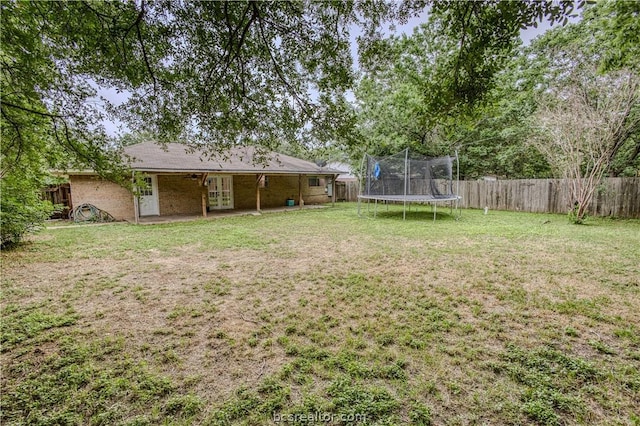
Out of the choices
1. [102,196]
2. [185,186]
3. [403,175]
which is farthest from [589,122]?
[102,196]

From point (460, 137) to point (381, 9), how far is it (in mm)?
14314

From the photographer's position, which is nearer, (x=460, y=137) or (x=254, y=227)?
(x=254, y=227)

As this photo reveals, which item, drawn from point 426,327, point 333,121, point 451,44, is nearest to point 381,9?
point 451,44

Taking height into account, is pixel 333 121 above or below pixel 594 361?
above

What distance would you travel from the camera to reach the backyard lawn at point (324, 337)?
5.88ft

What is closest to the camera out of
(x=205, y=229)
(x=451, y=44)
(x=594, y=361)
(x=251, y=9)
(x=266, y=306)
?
(x=594, y=361)

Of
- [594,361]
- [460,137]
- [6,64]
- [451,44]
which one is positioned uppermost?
[460,137]

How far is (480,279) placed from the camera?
4.04 meters

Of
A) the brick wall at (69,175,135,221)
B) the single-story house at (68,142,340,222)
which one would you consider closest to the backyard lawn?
the single-story house at (68,142,340,222)

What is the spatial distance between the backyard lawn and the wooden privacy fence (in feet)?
19.7

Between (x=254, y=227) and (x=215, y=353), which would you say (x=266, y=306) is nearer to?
(x=215, y=353)

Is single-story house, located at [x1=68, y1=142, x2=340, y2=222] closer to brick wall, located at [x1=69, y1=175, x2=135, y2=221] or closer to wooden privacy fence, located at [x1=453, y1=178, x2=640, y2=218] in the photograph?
brick wall, located at [x1=69, y1=175, x2=135, y2=221]

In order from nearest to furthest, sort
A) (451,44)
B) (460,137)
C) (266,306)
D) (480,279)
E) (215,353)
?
(215,353) → (451,44) → (266,306) → (480,279) → (460,137)

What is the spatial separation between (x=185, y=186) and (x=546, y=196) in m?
15.6
